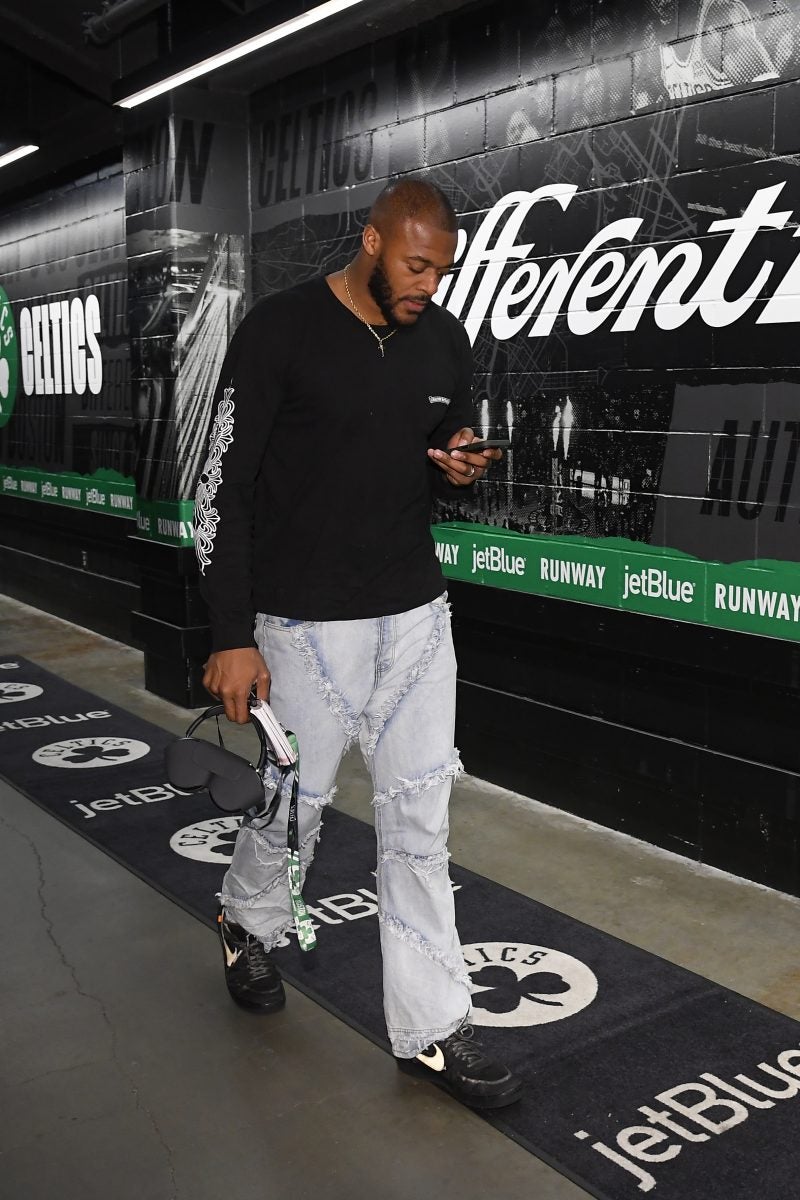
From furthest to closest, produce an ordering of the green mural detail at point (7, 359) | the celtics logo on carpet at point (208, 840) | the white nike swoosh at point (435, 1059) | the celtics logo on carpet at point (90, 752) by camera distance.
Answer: the green mural detail at point (7, 359), the celtics logo on carpet at point (90, 752), the celtics logo on carpet at point (208, 840), the white nike swoosh at point (435, 1059)

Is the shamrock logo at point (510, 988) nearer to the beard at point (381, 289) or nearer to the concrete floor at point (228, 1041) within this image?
the concrete floor at point (228, 1041)

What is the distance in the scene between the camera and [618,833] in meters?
3.80

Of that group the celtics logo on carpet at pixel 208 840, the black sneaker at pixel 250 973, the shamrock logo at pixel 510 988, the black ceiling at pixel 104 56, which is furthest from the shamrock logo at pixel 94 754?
the black ceiling at pixel 104 56

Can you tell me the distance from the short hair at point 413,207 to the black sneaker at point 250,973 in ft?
4.91

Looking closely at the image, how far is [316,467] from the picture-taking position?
7.33 feet

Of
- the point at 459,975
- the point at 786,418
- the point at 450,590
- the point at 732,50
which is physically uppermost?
the point at 732,50

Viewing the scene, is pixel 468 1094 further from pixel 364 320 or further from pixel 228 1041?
pixel 364 320

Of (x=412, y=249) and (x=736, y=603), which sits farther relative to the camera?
(x=736, y=603)

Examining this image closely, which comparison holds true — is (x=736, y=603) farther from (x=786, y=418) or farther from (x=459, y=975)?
(x=459, y=975)

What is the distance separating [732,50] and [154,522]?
3389 mm

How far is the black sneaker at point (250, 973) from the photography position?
8.61ft

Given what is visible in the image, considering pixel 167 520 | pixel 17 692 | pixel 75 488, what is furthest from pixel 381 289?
pixel 75 488

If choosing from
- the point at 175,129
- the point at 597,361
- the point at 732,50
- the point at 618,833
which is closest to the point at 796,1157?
the point at 618,833

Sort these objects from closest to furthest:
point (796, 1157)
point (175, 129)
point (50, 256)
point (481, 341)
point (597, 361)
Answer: point (796, 1157), point (597, 361), point (481, 341), point (175, 129), point (50, 256)
